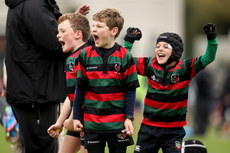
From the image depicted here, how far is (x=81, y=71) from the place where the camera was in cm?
536

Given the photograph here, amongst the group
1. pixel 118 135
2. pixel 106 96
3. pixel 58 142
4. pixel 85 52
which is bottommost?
pixel 58 142

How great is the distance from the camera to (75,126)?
17.6 ft

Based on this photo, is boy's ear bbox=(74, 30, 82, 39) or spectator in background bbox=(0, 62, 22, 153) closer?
boy's ear bbox=(74, 30, 82, 39)

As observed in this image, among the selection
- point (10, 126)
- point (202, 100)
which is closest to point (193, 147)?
point (10, 126)

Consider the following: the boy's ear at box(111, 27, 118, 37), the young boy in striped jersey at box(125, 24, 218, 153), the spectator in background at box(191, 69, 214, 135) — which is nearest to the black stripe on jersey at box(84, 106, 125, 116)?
the boy's ear at box(111, 27, 118, 37)

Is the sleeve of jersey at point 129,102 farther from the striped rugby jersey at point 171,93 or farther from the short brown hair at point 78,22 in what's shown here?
the short brown hair at point 78,22

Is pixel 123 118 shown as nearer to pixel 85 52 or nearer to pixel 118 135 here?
pixel 118 135

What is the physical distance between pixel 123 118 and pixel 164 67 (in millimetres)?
1035

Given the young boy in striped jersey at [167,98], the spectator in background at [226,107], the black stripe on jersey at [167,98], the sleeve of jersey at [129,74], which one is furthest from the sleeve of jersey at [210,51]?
the spectator in background at [226,107]

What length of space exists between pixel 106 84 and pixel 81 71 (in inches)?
11.0

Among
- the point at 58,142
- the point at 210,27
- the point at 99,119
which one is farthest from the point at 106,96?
the point at 58,142

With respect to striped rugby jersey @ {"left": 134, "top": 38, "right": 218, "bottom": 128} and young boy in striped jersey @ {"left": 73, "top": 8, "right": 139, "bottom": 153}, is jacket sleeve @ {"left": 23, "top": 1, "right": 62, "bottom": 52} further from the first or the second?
striped rugby jersey @ {"left": 134, "top": 38, "right": 218, "bottom": 128}

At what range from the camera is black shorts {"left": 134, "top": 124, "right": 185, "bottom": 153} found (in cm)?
599

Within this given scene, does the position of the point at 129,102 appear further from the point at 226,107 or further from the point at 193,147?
the point at 226,107
